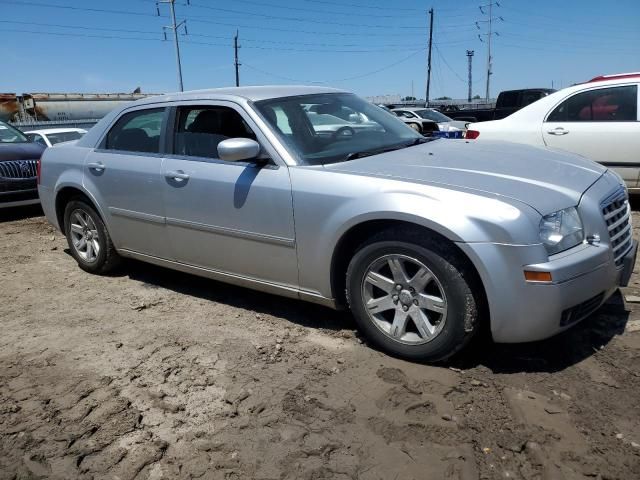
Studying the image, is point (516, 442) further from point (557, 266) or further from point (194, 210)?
point (194, 210)

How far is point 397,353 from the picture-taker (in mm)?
3189

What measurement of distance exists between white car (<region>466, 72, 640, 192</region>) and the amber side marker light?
4207mm

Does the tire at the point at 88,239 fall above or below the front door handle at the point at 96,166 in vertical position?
below

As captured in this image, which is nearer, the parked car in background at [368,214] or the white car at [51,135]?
the parked car in background at [368,214]

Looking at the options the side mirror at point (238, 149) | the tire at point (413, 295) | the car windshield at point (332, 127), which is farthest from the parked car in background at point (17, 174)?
the tire at point (413, 295)

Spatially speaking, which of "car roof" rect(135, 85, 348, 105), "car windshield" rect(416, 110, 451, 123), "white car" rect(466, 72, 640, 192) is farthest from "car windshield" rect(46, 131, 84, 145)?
"car windshield" rect(416, 110, 451, 123)

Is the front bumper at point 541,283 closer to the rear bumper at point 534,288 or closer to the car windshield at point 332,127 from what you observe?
the rear bumper at point 534,288

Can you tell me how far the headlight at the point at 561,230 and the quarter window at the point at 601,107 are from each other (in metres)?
4.12

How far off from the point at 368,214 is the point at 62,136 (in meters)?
10.4

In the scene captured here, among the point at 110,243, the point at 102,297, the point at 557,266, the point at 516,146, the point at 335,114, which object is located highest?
the point at 335,114

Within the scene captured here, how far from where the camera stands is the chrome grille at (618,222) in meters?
3.04

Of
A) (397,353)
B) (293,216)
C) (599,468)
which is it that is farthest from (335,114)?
(599,468)

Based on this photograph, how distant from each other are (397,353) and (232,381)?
3.13 ft

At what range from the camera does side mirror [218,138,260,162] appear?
134 inches
